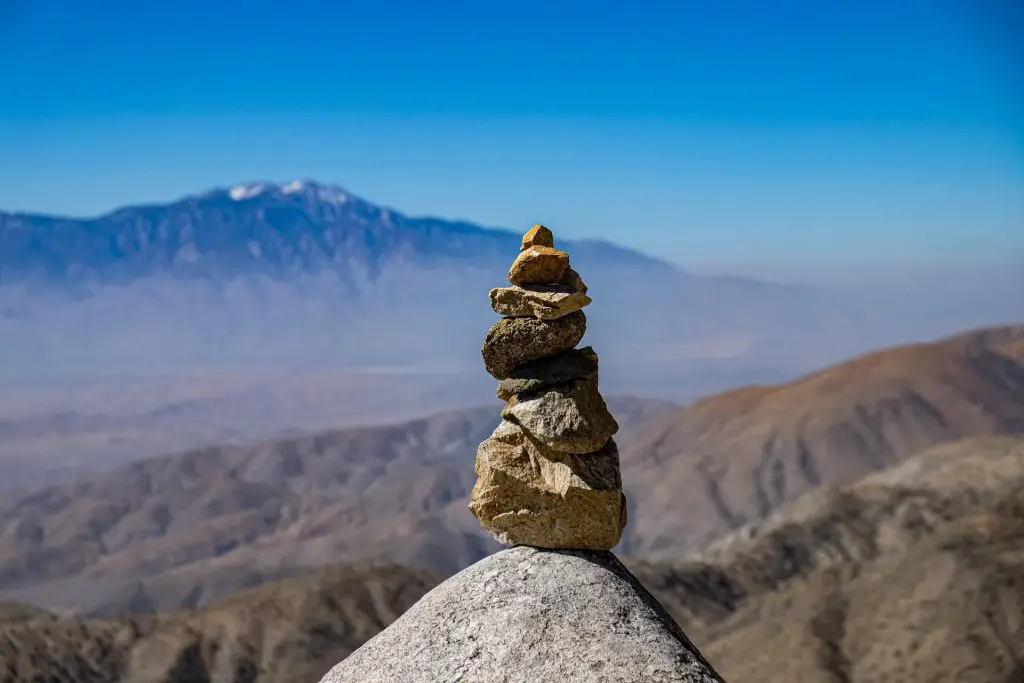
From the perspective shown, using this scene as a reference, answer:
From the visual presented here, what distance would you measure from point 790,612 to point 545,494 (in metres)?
53.4

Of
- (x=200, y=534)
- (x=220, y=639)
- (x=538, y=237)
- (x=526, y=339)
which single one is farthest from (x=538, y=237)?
(x=200, y=534)

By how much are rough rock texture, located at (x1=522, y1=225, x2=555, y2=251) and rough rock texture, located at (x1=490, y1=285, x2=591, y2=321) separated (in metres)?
0.75

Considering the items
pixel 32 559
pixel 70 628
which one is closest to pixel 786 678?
pixel 70 628

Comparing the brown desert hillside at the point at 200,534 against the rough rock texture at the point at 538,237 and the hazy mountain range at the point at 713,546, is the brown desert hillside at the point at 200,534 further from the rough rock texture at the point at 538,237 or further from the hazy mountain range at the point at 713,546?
the rough rock texture at the point at 538,237

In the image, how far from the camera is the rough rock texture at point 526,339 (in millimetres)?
18469

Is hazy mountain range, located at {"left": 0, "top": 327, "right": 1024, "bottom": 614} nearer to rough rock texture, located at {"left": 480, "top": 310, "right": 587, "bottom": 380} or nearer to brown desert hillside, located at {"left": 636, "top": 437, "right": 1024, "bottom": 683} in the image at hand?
brown desert hillside, located at {"left": 636, "top": 437, "right": 1024, "bottom": 683}

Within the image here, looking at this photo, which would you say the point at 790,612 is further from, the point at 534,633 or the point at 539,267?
the point at 534,633

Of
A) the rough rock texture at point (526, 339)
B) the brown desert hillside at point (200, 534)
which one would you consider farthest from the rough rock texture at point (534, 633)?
the brown desert hillside at point (200, 534)

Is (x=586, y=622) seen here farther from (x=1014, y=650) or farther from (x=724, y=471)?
(x=724, y=471)

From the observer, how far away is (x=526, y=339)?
18562 millimetres

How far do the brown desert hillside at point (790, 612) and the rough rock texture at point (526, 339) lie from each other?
139 feet

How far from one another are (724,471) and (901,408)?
2431 centimetres

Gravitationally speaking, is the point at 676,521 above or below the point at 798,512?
below

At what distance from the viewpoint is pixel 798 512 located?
10550cm
